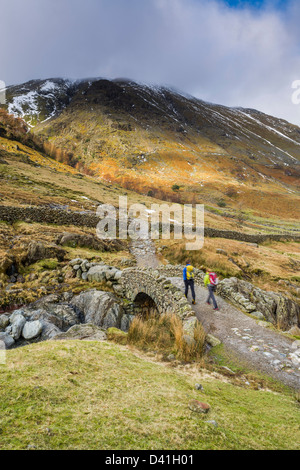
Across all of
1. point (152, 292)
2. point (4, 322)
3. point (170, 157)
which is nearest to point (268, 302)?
point (152, 292)

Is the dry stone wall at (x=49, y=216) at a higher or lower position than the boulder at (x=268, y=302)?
higher

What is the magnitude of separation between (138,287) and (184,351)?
22.2 ft

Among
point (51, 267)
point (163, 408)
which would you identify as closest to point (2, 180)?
point (51, 267)

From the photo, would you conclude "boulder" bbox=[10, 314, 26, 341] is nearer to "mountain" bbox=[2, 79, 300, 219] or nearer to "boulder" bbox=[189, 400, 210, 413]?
"boulder" bbox=[189, 400, 210, 413]

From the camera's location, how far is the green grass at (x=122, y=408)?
3.06 m

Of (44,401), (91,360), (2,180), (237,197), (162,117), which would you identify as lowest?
(91,360)

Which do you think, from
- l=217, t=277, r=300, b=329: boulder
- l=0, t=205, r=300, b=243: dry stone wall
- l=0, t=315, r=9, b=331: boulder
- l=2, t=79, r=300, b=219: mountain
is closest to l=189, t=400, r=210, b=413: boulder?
l=0, t=315, r=9, b=331: boulder

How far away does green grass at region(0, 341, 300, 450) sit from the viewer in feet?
10.0

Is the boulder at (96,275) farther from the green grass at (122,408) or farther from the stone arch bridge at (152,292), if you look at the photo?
the green grass at (122,408)

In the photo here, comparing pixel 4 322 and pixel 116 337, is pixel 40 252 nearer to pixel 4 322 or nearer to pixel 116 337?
pixel 4 322

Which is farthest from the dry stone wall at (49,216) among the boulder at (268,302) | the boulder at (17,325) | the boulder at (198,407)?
the boulder at (198,407)

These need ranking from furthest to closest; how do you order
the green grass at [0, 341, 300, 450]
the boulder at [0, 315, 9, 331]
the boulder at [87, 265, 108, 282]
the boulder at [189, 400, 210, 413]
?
1. the boulder at [87, 265, 108, 282]
2. the boulder at [0, 315, 9, 331]
3. the boulder at [189, 400, 210, 413]
4. the green grass at [0, 341, 300, 450]
